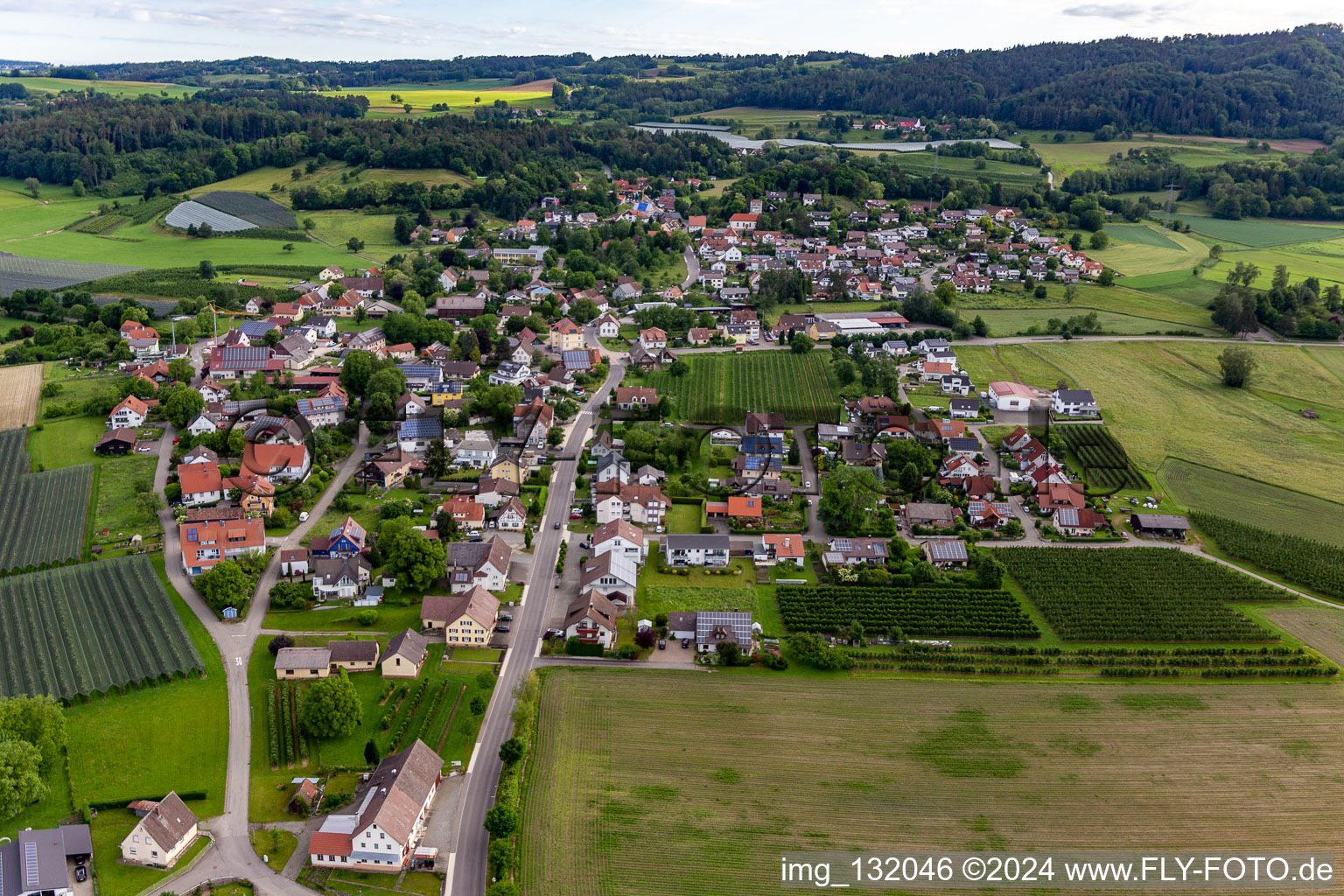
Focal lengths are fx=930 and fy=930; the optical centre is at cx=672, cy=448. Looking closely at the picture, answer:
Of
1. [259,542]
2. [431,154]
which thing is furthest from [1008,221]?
[259,542]

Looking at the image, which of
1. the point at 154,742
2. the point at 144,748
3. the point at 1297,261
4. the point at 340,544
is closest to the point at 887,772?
the point at 154,742

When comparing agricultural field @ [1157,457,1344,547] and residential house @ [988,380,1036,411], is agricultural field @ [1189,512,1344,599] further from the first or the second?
residential house @ [988,380,1036,411]

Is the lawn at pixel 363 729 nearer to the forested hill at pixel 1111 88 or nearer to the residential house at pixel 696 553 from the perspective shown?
the residential house at pixel 696 553

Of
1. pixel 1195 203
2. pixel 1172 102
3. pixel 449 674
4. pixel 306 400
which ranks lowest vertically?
pixel 449 674

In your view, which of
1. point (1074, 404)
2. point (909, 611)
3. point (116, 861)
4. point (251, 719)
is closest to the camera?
point (116, 861)

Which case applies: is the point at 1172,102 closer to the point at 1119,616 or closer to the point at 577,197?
the point at 577,197

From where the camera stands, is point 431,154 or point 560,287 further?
point 431,154

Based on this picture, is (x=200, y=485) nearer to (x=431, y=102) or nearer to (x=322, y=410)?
(x=322, y=410)
